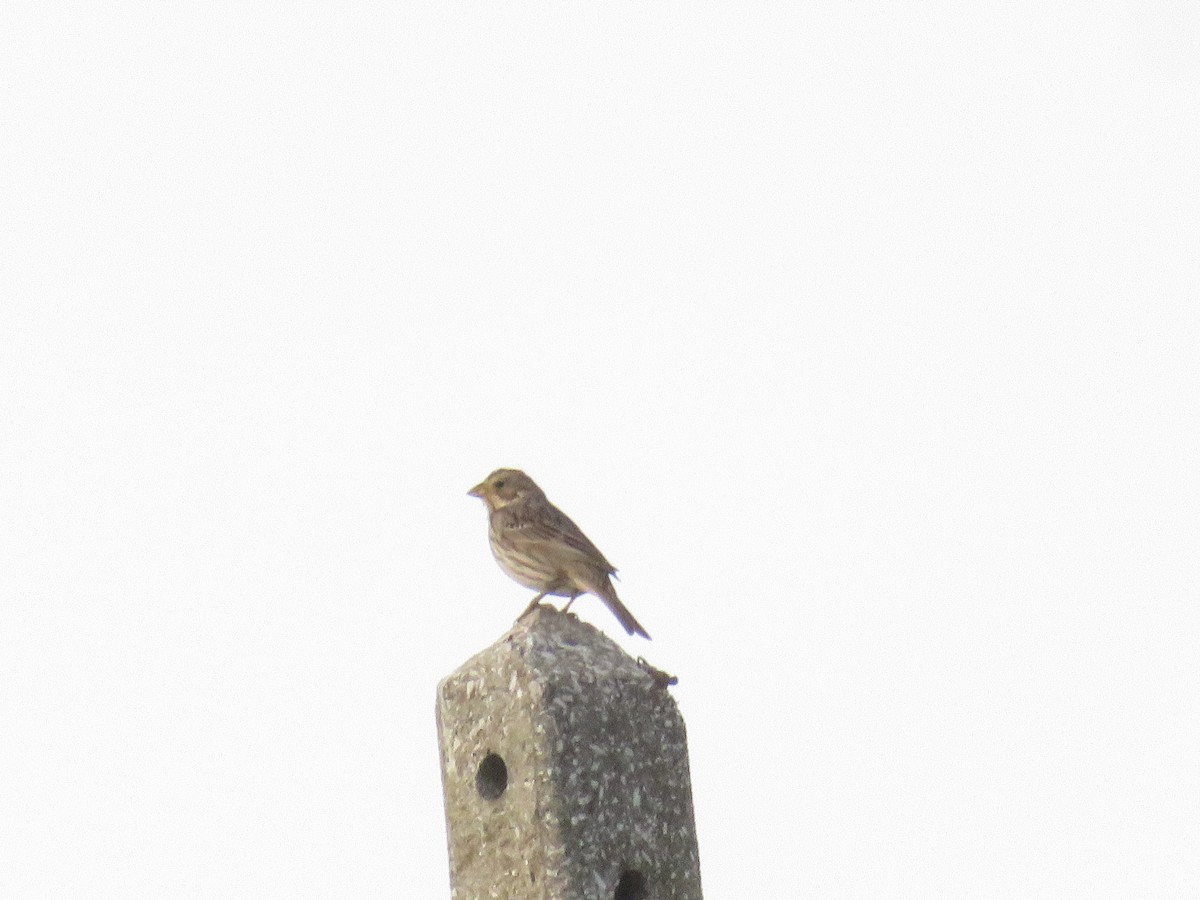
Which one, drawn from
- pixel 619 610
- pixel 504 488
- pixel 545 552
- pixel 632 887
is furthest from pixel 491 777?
pixel 504 488

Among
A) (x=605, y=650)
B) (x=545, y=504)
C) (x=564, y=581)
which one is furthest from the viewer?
(x=545, y=504)

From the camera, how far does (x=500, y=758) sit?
26.0 ft

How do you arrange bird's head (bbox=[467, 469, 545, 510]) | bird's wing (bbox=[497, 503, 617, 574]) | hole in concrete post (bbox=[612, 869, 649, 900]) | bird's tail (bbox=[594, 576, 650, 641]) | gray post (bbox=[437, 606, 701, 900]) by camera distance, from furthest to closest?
bird's head (bbox=[467, 469, 545, 510]) < bird's wing (bbox=[497, 503, 617, 574]) < bird's tail (bbox=[594, 576, 650, 641]) < hole in concrete post (bbox=[612, 869, 649, 900]) < gray post (bbox=[437, 606, 701, 900])

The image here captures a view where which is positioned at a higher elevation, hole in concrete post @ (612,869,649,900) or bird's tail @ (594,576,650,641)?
bird's tail @ (594,576,650,641)

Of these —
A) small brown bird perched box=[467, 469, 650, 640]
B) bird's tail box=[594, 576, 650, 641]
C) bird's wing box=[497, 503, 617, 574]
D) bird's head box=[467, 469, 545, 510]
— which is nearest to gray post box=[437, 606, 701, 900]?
small brown bird perched box=[467, 469, 650, 640]

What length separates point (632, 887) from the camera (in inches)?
308

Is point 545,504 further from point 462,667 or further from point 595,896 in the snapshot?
point 595,896

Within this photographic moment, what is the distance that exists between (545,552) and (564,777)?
2.11 m

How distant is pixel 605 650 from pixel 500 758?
584 millimetres

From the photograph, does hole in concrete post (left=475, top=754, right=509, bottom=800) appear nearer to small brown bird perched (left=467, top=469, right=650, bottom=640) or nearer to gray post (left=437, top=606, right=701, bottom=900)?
gray post (left=437, top=606, right=701, bottom=900)

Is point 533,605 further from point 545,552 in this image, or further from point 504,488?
point 504,488

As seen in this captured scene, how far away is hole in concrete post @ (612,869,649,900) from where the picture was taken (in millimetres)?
7789

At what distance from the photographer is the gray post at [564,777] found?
768cm

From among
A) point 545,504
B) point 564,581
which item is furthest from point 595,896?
point 545,504
